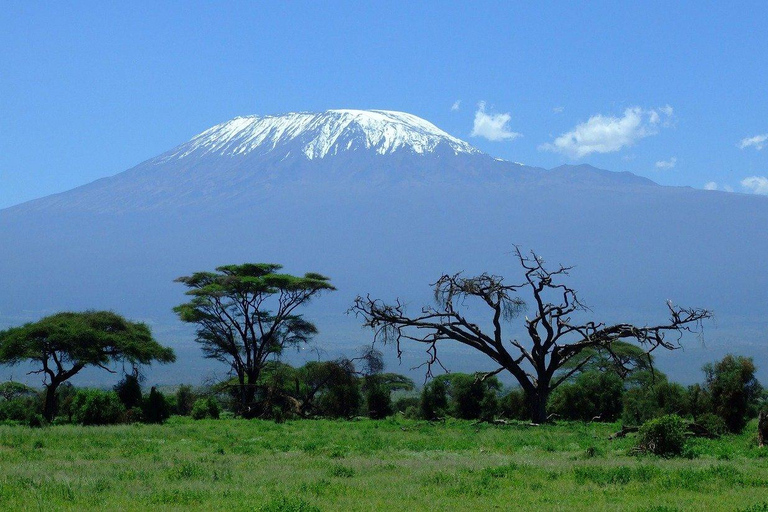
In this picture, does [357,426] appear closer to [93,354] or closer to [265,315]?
[93,354]

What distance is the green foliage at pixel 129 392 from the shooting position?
1398 inches

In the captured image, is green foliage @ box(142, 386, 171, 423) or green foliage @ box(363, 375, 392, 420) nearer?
green foliage @ box(142, 386, 171, 423)

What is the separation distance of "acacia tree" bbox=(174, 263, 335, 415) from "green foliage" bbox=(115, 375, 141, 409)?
8130 millimetres

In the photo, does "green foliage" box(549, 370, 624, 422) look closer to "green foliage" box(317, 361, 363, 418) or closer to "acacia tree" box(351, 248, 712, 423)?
"acacia tree" box(351, 248, 712, 423)

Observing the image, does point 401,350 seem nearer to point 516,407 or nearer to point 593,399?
point 516,407

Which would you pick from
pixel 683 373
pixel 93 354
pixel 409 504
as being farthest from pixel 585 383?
pixel 683 373

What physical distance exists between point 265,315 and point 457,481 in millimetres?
33015

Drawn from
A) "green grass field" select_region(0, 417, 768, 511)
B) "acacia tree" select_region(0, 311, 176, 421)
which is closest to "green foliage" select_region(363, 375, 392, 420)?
"acacia tree" select_region(0, 311, 176, 421)

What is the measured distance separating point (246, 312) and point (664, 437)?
1136 inches

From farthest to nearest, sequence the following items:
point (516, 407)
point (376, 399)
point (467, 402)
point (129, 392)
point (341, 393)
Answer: point (376, 399), point (341, 393), point (516, 407), point (467, 402), point (129, 392)

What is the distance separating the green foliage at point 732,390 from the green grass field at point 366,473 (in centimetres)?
355

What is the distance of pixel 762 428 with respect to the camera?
23156 millimetres

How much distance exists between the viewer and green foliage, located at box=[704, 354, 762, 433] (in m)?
28.3

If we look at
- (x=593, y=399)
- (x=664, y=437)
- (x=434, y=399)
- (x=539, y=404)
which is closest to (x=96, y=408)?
(x=539, y=404)
